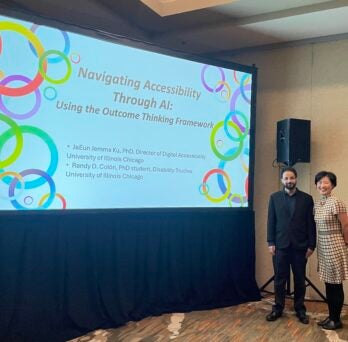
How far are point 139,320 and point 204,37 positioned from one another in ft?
9.73

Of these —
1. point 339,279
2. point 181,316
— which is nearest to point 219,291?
point 181,316

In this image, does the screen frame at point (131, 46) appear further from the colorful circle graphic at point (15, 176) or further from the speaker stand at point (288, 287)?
the speaker stand at point (288, 287)

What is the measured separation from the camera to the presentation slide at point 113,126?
2529 mm

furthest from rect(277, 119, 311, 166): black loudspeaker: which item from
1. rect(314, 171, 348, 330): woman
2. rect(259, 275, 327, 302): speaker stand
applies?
rect(259, 275, 327, 302): speaker stand

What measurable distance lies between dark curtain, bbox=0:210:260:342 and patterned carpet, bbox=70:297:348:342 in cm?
11

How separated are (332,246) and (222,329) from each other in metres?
1.14

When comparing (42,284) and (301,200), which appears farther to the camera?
(301,200)

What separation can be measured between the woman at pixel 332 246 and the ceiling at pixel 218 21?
1.57 m

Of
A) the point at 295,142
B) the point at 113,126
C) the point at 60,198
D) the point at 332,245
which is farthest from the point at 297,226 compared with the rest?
the point at 60,198

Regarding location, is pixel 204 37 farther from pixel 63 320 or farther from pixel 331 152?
pixel 63 320

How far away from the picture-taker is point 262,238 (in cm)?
420

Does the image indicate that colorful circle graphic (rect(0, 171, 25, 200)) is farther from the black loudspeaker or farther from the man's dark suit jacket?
the black loudspeaker

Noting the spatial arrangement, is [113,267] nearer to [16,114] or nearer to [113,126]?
[113,126]

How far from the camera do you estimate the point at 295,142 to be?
3711 millimetres
